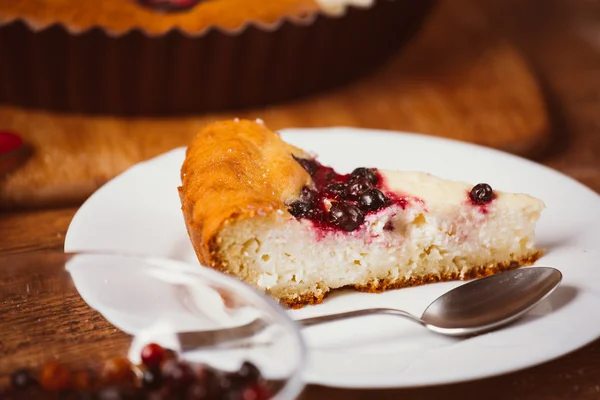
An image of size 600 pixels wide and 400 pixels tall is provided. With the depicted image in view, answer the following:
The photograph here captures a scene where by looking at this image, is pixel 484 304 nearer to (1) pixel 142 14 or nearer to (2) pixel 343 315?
(2) pixel 343 315

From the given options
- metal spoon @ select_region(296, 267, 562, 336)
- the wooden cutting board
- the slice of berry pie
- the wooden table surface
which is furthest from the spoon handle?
the wooden cutting board

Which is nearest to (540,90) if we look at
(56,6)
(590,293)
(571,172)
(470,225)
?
(571,172)

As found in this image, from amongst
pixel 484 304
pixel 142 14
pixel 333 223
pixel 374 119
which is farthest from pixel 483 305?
pixel 142 14

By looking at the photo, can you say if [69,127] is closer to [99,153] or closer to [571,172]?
[99,153]

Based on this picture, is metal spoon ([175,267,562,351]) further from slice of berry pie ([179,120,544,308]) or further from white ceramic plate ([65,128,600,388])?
slice of berry pie ([179,120,544,308])

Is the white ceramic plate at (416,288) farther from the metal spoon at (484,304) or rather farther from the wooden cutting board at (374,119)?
the wooden cutting board at (374,119)

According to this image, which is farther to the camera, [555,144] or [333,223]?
[555,144]
